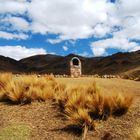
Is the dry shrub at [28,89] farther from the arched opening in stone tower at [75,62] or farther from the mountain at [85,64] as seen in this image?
the mountain at [85,64]

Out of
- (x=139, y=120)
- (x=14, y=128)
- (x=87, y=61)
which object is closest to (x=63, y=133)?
(x=14, y=128)

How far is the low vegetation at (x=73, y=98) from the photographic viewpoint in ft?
29.6

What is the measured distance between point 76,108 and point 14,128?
5.45ft

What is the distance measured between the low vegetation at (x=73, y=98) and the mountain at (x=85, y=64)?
98.7 ft

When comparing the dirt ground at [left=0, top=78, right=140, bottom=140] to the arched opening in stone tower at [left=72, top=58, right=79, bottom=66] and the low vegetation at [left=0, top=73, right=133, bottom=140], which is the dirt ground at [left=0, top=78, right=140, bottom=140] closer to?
the low vegetation at [left=0, top=73, right=133, bottom=140]

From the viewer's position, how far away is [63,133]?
872 cm

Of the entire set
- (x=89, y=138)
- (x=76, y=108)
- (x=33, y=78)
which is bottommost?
(x=89, y=138)

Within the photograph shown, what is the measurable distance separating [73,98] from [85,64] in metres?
51.5

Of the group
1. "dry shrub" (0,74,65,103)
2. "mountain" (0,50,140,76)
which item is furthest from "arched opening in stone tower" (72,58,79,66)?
"mountain" (0,50,140,76)

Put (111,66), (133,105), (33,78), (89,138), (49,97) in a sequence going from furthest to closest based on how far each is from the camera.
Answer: (111,66)
(33,78)
(49,97)
(133,105)
(89,138)

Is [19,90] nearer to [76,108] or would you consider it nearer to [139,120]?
[76,108]

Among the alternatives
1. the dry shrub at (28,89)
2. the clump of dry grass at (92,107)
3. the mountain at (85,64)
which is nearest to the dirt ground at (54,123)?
the clump of dry grass at (92,107)

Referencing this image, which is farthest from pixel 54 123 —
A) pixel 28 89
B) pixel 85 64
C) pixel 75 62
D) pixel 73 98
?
pixel 85 64

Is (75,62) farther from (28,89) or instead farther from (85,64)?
(85,64)
